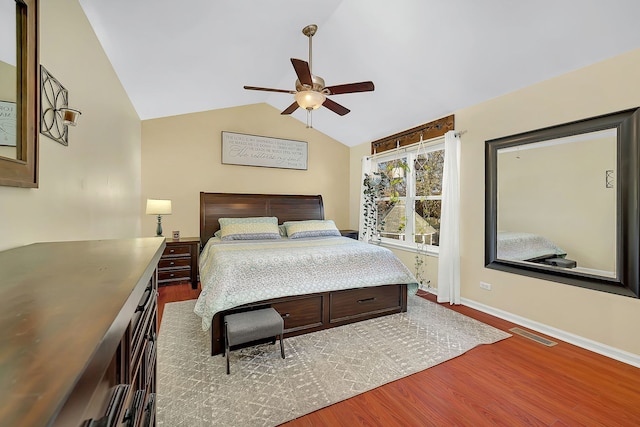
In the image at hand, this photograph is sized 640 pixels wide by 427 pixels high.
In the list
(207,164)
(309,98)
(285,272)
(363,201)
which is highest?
(309,98)

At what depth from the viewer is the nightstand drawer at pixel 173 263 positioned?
12.9 feet

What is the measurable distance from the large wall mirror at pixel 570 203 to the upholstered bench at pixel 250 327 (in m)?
2.57

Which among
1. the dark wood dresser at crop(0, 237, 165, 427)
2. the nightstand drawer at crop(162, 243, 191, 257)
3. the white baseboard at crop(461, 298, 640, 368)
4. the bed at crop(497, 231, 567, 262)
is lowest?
the white baseboard at crop(461, 298, 640, 368)

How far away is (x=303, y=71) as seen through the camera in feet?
7.54

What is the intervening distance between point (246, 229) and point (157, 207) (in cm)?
125

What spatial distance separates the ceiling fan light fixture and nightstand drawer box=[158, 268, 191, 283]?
2.97 meters

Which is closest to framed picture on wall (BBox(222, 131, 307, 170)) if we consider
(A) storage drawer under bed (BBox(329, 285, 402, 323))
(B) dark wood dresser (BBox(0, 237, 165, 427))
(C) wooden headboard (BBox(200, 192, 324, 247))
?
(C) wooden headboard (BBox(200, 192, 324, 247))

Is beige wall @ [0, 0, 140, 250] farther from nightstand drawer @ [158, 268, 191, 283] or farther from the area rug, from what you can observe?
the area rug

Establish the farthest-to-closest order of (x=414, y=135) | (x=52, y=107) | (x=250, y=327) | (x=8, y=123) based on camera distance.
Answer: (x=414, y=135)
(x=250, y=327)
(x=52, y=107)
(x=8, y=123)

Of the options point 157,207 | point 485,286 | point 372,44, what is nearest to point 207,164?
point 157,207

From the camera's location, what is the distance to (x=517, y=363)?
7.41 feet

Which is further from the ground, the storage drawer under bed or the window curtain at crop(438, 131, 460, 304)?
the window curtain at crop(438, 131, 460, 304)

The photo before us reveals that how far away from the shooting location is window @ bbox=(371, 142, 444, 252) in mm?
4027

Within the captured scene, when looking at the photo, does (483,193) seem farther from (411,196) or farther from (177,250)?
(177,250)
